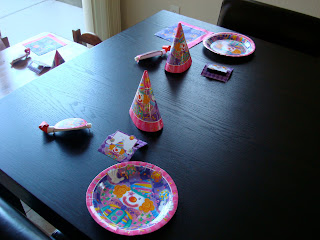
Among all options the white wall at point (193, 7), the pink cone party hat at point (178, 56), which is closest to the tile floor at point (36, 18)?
the white wall at point (193, 7)

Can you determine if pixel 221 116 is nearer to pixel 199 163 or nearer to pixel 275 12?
pixel 199 163

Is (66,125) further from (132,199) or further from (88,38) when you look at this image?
(88,38)

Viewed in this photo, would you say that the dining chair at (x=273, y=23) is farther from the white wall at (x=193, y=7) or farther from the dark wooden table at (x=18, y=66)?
the dark wooden table at (x=18, y=66)

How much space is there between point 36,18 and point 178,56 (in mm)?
2452

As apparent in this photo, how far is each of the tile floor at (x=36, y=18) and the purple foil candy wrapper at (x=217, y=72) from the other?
201 centimetres

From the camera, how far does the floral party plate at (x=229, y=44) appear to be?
4.63ft

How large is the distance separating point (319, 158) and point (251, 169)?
0.73 feet

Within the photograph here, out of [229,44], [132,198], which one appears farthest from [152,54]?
[132,198]

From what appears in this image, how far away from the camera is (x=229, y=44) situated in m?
1.47

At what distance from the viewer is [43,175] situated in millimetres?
874

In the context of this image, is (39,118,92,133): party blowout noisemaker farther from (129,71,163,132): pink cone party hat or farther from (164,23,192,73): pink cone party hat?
(164,23,192,73): pink cone party hat

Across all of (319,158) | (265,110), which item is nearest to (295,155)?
(319,158)

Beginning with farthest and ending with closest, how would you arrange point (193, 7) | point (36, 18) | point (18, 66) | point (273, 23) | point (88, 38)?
point (36, 18)
point (193, 7)
point (88, 38)
point (18, 66)
point (273, 23)

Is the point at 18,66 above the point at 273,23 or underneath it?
underneath
